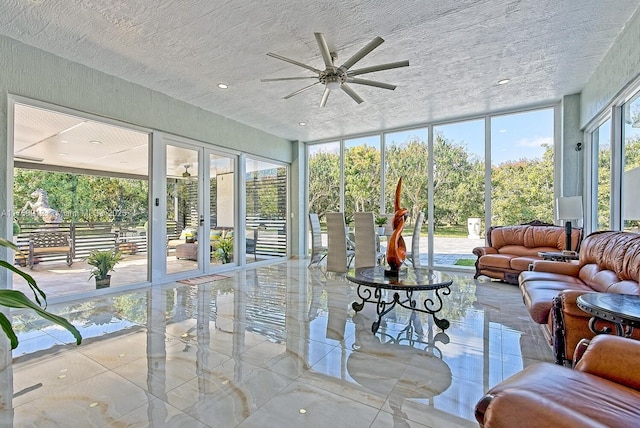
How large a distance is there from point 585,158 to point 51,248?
27.0ft

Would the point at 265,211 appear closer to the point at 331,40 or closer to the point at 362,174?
the point at 362,174

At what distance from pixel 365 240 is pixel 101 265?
3943 mm

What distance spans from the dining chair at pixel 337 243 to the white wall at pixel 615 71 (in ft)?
12.2

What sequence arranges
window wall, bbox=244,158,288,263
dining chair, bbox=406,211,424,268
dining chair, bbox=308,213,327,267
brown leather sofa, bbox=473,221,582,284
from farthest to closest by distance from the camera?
→ window wall, bbox=244,158,288,263, dining chair, bbox=308,213,327,267, dining chair, bbox=406,211,424,268, brown leather sofa, bbox=473,221,582,284

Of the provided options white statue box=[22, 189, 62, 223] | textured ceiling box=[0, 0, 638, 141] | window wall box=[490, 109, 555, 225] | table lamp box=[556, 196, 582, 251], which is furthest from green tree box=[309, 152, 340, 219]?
white statue box=[22, 189, 62, 223]

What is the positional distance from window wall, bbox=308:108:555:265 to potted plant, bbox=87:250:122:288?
4.68 meters

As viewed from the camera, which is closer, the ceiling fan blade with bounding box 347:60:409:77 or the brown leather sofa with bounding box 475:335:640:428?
the brown leather sofa with bounding box 475:335:640:428

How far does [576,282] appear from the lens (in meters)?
3.14

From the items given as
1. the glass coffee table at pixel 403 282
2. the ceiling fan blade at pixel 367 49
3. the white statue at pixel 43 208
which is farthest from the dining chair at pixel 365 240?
the white statue at pixel 43 208

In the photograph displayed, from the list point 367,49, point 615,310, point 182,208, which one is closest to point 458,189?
point 367,49

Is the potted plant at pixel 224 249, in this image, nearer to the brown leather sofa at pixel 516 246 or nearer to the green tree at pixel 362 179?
the green tree at pixel 362 179

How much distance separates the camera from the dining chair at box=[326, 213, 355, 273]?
544cm

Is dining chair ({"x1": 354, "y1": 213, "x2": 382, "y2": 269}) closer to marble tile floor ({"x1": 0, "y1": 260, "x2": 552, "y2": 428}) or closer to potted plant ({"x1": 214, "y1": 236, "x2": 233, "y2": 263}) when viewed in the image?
marble tile floor ({"x1": 0, "y1": 260, "x2": 552, "y2": 428})

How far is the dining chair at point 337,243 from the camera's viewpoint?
5.44m
